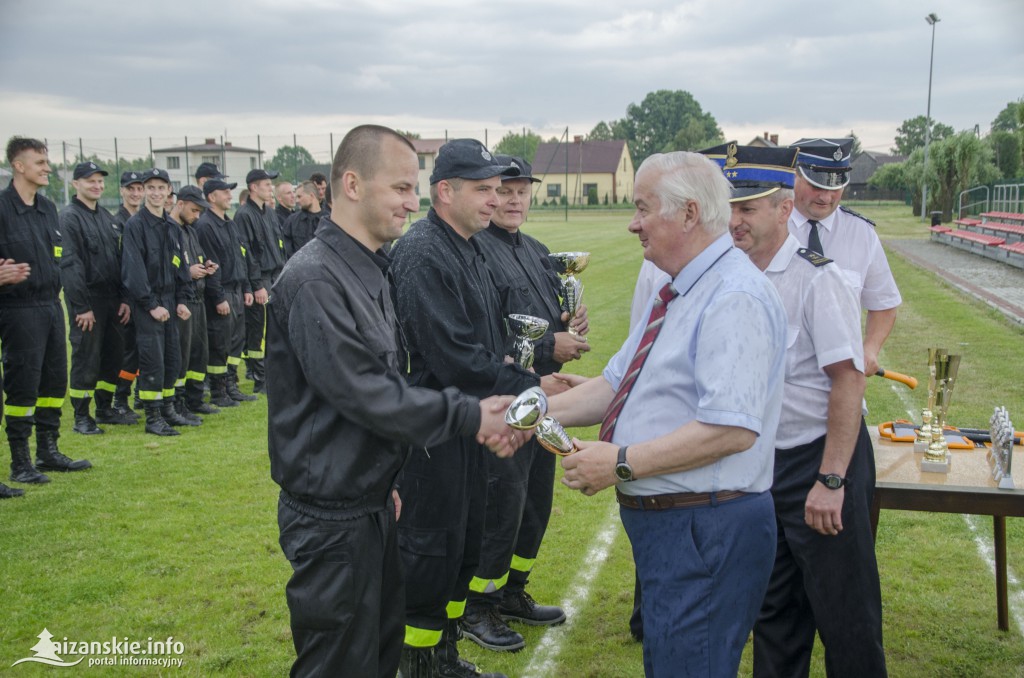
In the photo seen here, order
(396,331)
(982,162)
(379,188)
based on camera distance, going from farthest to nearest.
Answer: (982,162), (396,331), (379,188)

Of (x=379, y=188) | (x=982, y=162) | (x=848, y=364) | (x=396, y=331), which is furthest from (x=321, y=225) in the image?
(x=982, y=162)

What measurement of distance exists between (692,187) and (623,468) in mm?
898

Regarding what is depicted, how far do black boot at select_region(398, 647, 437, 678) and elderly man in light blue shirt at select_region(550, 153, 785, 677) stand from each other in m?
1.42

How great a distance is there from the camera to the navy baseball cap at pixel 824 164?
430 centimetres

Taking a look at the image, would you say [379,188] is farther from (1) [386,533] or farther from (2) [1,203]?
(2) [1,203]

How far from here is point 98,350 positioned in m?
8.93

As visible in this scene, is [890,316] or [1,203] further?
[1,203]

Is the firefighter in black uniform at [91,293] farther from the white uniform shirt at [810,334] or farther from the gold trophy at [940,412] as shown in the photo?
the gold trophy at [940,412]

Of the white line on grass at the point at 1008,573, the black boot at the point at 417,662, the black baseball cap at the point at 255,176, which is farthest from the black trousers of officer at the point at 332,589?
the black baseball cap at the point at 255,176

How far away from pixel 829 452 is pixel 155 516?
5.11 meters

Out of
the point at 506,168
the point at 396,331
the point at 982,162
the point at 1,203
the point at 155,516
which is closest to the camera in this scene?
the point at 396,331

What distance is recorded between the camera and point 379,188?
2926mm

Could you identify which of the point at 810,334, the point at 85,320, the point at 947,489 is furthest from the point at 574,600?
the point at 85,320

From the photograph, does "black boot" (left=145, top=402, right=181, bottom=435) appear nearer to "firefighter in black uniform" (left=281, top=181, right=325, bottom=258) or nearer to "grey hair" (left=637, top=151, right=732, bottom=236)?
"firefighter in black uniform" (left=281, top=181, right=325, bottom=258)
